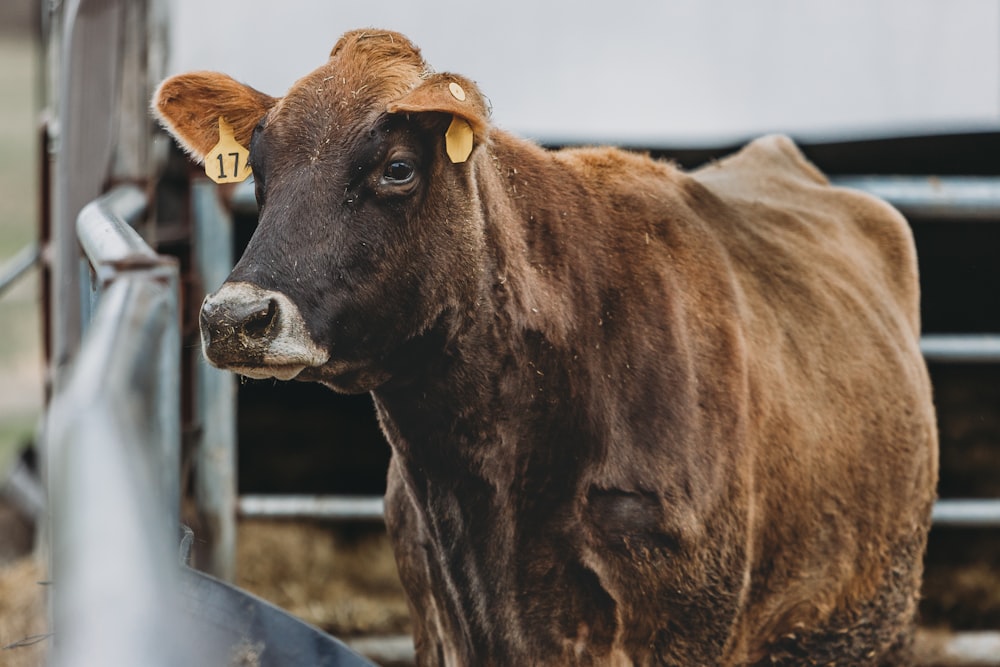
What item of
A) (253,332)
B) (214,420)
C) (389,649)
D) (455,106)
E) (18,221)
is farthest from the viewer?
(18,221)

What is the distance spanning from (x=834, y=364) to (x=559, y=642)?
100 centimetres

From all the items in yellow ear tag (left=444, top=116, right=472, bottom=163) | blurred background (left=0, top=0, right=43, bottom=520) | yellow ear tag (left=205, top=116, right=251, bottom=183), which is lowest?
blurred background (left=0, top=0, right=43, bottom=520)

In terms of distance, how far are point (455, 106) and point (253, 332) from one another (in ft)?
1.69

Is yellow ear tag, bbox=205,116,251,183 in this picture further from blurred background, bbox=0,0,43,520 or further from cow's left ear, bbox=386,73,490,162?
blurred background, bbox=0,0,43,520

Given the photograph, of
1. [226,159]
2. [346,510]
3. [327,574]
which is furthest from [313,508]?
[226,159]

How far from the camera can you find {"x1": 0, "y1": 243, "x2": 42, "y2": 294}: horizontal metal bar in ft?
14.0

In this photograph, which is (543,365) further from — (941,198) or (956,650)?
(956,650)

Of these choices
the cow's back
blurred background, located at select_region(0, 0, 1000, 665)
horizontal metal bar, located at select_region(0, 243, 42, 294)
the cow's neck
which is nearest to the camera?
the cow's neck

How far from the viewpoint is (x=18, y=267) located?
4.43 meters

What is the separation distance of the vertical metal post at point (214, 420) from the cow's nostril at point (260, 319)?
1549 mm

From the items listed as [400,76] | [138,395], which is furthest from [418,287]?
[138,395]

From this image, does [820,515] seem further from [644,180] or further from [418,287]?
[418,287]

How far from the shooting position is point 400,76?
214 centimetres

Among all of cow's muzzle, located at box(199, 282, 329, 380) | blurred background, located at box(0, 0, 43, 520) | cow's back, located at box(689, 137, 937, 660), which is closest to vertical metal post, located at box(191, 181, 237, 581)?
cow's back, located at box(689, 137, 937, 660)
